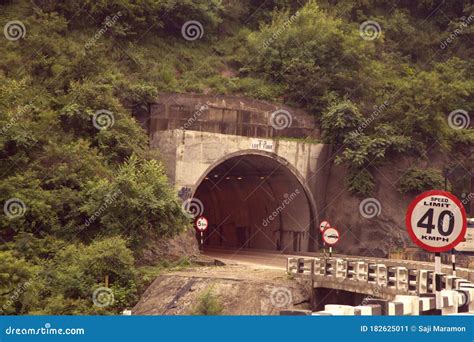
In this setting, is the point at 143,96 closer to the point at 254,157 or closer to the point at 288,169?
the point at 254,157

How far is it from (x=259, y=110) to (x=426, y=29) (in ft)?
61.7

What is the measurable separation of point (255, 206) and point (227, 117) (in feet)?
40.1

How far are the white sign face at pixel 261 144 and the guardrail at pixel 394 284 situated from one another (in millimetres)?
12029

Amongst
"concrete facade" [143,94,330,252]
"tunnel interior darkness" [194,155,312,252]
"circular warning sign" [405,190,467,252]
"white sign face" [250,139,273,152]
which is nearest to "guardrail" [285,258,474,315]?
"circular warning sign" [405,190,467,252]

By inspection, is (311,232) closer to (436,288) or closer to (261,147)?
(261,147)

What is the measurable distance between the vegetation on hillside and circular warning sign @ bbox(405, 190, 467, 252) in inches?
605

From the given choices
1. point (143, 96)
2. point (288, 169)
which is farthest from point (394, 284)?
point (143, 96)

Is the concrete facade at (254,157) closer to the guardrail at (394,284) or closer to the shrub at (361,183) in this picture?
the shrub at (361,183)

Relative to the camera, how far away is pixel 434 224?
12.4 meters

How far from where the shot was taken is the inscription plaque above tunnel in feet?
124

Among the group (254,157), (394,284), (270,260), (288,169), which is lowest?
(270,260)

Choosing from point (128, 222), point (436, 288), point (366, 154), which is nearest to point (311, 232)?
point (366, 154)

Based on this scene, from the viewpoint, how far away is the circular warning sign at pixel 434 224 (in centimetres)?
1236

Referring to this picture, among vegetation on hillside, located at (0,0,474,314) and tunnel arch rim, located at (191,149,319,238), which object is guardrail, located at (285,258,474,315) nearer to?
vegetation on hillside, located at (0,0,474,314)
